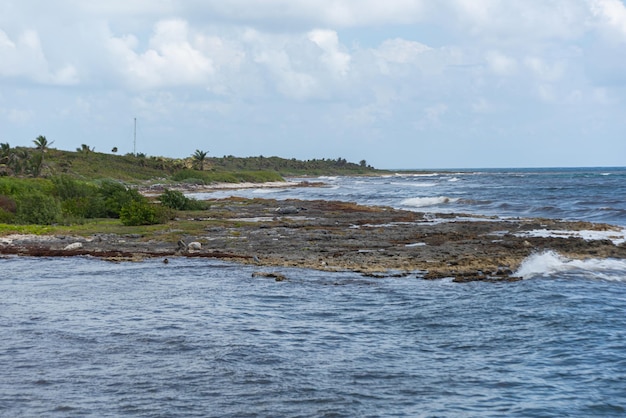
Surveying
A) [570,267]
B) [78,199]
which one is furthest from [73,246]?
[570,267]

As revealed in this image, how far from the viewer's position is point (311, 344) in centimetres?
1212

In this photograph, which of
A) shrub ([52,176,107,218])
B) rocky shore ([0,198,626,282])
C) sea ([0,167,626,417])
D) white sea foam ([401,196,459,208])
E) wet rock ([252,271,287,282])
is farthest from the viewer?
white sea foam ([401,196,459,208])

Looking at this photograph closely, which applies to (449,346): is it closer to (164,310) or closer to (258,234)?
(164,310)

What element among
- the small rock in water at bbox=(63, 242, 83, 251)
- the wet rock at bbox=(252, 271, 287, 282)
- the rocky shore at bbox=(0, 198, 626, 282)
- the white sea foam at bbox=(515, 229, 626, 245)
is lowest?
the small rock in water at bbox=(63, 242, 83, 251)

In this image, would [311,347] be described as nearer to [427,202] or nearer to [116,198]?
[116,198]

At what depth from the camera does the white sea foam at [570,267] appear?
1856 centimetres

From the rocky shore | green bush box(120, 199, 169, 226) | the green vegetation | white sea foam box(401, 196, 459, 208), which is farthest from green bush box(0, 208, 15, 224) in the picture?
white sea foam box(401, 196, 459, 208)

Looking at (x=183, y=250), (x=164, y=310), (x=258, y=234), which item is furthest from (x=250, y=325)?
(x=258, y=234)

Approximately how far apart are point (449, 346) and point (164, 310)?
6098mm

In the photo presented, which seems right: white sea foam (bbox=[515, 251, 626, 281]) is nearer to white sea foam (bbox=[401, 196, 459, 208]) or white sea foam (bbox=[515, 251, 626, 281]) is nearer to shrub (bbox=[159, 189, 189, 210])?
shrub (bbox=[159, 189, 189, 210])

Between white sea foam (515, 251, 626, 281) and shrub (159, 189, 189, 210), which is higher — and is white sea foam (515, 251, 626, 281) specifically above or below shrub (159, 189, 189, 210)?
below

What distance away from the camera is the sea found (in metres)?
9.17

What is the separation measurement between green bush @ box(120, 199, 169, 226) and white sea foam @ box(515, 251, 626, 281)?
18.2 metres

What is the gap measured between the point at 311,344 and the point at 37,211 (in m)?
22.9
